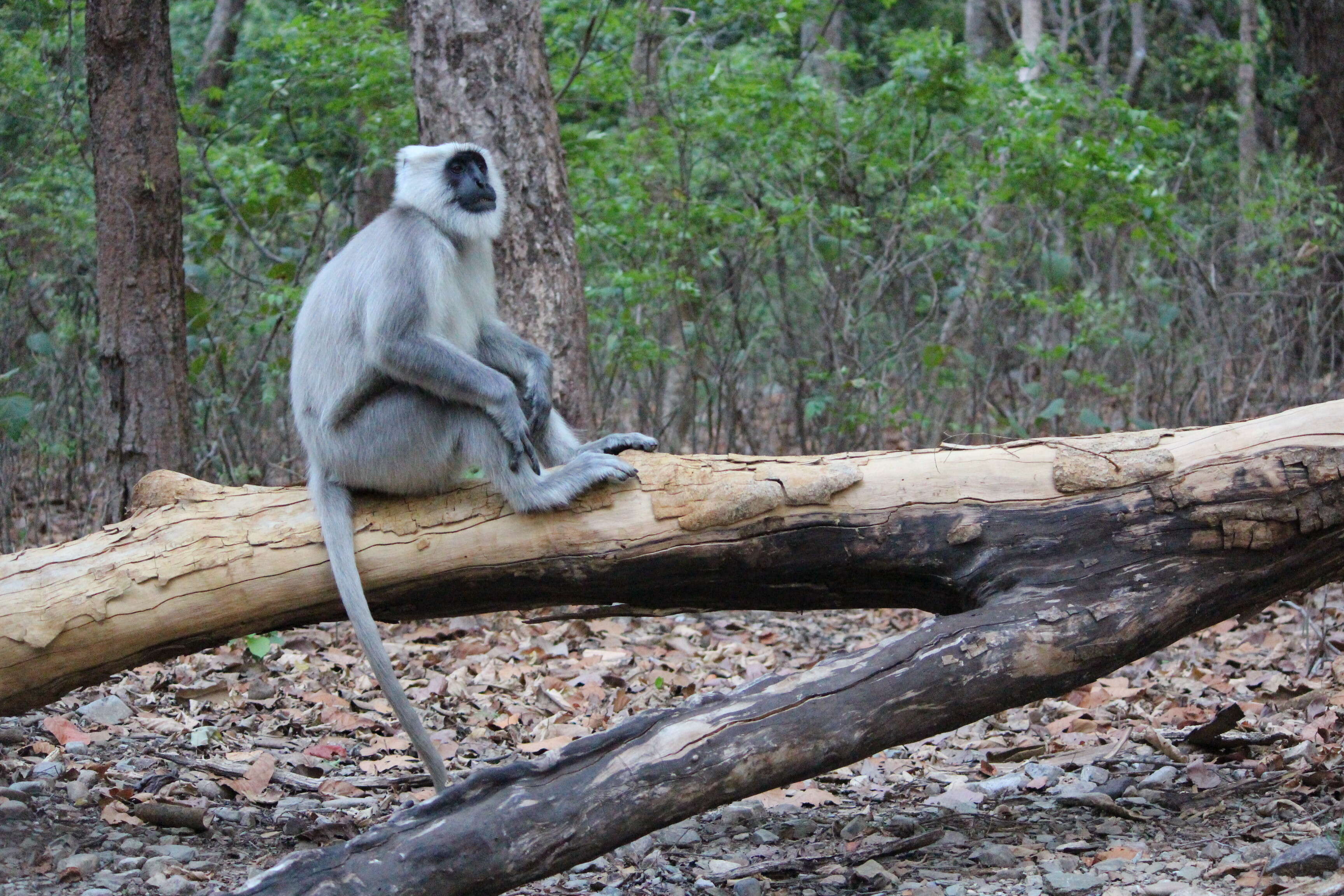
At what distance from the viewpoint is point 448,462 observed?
176 inches

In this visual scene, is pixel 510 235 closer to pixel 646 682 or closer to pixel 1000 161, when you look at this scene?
pixel 646 682

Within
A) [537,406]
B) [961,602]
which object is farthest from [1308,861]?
[537,406]

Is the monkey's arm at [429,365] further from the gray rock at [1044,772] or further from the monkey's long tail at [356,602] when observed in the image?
the gray rock at [1044,772]

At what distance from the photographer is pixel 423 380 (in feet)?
15.1

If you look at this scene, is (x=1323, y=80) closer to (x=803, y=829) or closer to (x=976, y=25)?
(x=976, y=25)

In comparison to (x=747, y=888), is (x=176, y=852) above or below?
above

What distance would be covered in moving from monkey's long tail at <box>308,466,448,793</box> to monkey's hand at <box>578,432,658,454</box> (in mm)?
950

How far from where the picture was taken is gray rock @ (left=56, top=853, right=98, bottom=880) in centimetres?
388

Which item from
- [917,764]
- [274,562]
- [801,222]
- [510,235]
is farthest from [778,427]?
[274,562]

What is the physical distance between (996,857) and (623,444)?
1982 millimetres

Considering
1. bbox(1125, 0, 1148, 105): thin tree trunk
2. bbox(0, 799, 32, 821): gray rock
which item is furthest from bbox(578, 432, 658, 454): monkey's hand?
bbox(1125, 0, 1148, 105): thin tree trunk

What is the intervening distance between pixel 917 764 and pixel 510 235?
3.69 m

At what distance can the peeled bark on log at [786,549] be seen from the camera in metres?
3.94

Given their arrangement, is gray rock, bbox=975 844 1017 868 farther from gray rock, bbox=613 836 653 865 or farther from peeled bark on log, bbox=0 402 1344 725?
gray rock, bbox=613 836 653 865
